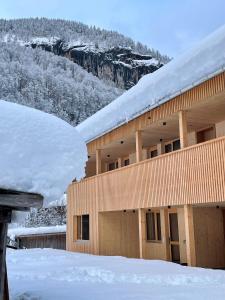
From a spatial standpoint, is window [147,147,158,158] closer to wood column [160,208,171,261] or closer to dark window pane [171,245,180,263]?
wood column [160,208,171,261]

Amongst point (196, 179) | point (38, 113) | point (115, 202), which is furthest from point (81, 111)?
point (38, 113)

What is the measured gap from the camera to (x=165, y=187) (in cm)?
1388

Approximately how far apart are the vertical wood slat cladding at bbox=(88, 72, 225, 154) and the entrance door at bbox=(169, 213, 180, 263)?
3.88 metres

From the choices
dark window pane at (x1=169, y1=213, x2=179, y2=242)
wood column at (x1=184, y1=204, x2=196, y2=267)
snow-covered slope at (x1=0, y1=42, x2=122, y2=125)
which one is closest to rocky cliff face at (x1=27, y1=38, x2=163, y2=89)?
snow-covered slope at (x1=0, y1=42, x2=122, y2=125)

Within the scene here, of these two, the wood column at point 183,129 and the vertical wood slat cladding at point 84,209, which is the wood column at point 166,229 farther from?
the wood column at point 183,129

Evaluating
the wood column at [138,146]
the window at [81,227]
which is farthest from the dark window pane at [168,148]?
the window at [81,227]

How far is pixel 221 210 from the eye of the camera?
1548 centimetres

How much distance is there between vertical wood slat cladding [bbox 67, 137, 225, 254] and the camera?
11.7 meters

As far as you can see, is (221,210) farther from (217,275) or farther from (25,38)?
(25,38)

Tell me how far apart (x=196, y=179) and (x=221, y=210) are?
376cm

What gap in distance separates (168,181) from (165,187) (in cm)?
26

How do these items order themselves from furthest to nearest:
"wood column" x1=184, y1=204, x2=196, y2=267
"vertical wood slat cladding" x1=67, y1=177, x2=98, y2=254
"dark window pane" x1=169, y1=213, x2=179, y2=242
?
"vertical wood slat cladding" x1=67, y1=177, x2=98, y2=254 → "dark window pane" x1=169, y1=213, x2=179, y2=242 → "wood column" x1=184, y1=204, x2=196, y2=267

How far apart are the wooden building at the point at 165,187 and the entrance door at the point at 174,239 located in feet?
0.13

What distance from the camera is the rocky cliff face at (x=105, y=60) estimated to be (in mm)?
93000
